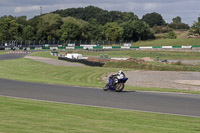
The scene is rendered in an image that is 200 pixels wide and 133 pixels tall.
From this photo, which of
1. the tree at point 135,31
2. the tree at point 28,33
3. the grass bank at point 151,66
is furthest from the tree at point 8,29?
the grass bank at point 151,66

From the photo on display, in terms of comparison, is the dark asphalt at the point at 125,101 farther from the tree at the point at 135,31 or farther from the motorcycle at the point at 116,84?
the tree at the point at 135,31

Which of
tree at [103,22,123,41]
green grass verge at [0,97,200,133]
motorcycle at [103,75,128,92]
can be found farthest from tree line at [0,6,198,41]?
green grass verge at [0,97,200,133]

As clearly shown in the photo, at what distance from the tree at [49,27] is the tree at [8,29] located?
Result: 29.7ft

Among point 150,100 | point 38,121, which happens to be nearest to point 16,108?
point 38,121

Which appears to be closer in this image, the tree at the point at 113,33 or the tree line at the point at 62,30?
the tree line at the point at 62,30

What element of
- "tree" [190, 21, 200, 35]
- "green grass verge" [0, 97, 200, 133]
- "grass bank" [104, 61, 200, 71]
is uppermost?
"tree" [190, 21, 200, 35]

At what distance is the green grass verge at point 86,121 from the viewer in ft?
32.1

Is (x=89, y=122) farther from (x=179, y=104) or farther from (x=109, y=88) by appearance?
(x=109, y=88)

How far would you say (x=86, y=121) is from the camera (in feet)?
36.8

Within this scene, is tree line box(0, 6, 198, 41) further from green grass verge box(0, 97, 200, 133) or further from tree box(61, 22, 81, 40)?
green grass verge box(0, 97, 200, 133)

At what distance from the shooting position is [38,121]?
10.7 meters

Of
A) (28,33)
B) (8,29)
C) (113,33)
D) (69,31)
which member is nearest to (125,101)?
(28,33)

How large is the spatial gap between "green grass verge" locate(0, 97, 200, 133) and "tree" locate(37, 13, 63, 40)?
4957 inches

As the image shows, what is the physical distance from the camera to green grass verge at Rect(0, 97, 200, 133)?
979 centimetres
